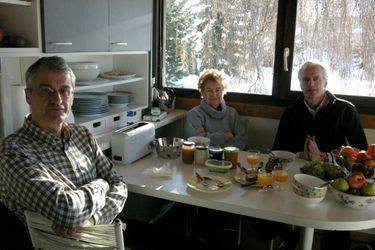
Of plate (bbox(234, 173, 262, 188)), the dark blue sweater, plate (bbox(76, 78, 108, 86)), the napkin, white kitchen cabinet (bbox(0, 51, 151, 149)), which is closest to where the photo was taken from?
white kitchen cabinet (bbox(0, 51, 151, 149))

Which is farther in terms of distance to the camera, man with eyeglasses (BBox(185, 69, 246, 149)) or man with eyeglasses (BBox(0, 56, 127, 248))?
man with eyeglasses (BBox(185, 69, 246, 149))

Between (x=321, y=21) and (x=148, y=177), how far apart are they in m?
1.70

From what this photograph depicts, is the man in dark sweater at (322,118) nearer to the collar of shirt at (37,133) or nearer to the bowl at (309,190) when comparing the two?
the bowl at (309,190)

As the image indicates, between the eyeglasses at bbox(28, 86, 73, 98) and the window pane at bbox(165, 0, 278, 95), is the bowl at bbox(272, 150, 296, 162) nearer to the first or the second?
the window pane at bbox(165, 0, 278, 95)

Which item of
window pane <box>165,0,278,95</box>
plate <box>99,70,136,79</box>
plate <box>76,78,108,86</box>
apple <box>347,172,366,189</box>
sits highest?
window pane <box>165,0,278,95</box>

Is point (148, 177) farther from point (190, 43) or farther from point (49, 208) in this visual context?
point (190, 43)

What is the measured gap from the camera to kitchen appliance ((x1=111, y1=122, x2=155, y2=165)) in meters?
2.06

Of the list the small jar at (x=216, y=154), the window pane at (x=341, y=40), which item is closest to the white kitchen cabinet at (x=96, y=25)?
the small jar at (x=216, y=154)

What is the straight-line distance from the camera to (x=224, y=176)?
1935 mm

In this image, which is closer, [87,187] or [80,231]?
[80,231]

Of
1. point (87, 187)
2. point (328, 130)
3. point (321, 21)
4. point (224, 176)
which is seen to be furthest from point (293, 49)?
point (87, 187)

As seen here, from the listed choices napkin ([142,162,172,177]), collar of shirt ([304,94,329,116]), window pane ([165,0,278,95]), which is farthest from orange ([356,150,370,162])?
window pane ([165,0,278,95])

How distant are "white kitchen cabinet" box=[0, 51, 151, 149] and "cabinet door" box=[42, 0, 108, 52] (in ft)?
0.27

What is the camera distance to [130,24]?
8.27 ft
